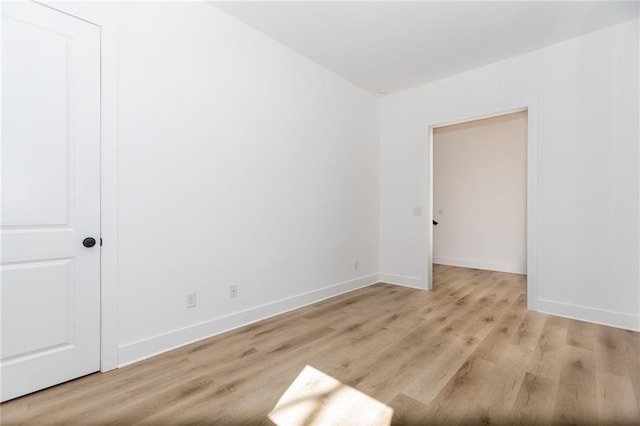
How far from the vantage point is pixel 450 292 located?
4.02 meters

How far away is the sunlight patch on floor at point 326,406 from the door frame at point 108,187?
1.25 metres

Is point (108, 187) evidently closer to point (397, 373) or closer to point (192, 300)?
point (192, 300)

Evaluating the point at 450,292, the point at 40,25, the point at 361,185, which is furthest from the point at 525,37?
the point at 40,25

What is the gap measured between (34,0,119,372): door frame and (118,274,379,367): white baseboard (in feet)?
0.36

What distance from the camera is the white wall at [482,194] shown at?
5.19 m

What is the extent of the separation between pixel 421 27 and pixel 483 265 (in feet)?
14.1

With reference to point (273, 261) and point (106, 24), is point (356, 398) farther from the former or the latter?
point (106, 24)

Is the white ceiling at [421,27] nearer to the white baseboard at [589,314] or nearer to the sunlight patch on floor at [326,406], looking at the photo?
the white baseboard at [589,314]

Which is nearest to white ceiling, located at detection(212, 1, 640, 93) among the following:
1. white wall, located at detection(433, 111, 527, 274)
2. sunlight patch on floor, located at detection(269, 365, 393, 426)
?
white wall, located at detection(433, 111, 527, 274)

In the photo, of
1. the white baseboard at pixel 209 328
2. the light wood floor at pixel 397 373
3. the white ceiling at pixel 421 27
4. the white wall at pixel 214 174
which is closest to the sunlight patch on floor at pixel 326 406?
the light wood floor at pixel 397 373

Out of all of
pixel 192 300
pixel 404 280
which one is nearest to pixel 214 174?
pixel 192 300

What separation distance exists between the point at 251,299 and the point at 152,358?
93 centimetres

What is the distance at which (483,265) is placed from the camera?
18.2 feet

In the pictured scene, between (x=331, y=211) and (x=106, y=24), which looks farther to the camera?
(x=331, y=211)
